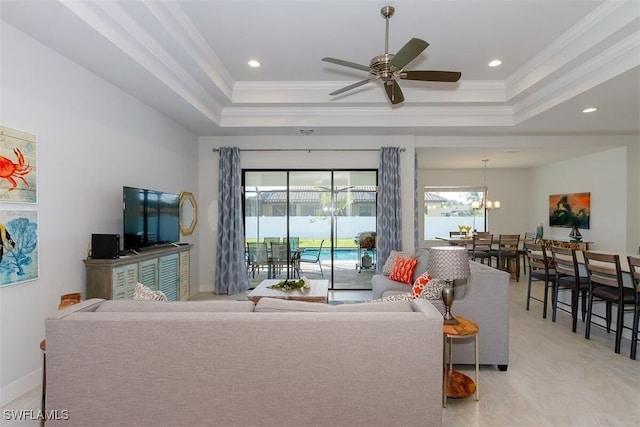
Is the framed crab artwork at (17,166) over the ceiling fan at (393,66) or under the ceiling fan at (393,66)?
under

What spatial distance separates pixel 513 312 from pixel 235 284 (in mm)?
4531

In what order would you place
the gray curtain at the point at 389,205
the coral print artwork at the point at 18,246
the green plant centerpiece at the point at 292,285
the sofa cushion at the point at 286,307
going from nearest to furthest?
the sofa cushion at the point at 286,307 < the coral print artwork at the point at 18,246 < the green plant centerpiece at the point at 292,285 < the gray curtain at the point at 389,205

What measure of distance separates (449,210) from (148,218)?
27.3ft

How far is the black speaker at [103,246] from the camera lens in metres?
3.04

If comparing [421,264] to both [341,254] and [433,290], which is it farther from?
[341,254]

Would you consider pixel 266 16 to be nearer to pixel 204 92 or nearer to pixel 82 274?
pixel 204 92

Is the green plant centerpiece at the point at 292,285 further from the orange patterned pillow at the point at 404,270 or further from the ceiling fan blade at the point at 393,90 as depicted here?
the ceiling fan blade at the point at 393,90

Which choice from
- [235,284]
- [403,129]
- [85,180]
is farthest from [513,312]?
[85,180]

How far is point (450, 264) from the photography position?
2.42 metres

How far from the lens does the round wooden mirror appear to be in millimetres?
5289

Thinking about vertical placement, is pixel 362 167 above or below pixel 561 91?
below

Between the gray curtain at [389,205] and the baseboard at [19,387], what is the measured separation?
4640 mm

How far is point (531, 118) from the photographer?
4.72 m

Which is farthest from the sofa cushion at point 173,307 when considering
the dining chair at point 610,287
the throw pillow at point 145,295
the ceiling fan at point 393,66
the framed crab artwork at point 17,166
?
the dining chair at point 610,287
